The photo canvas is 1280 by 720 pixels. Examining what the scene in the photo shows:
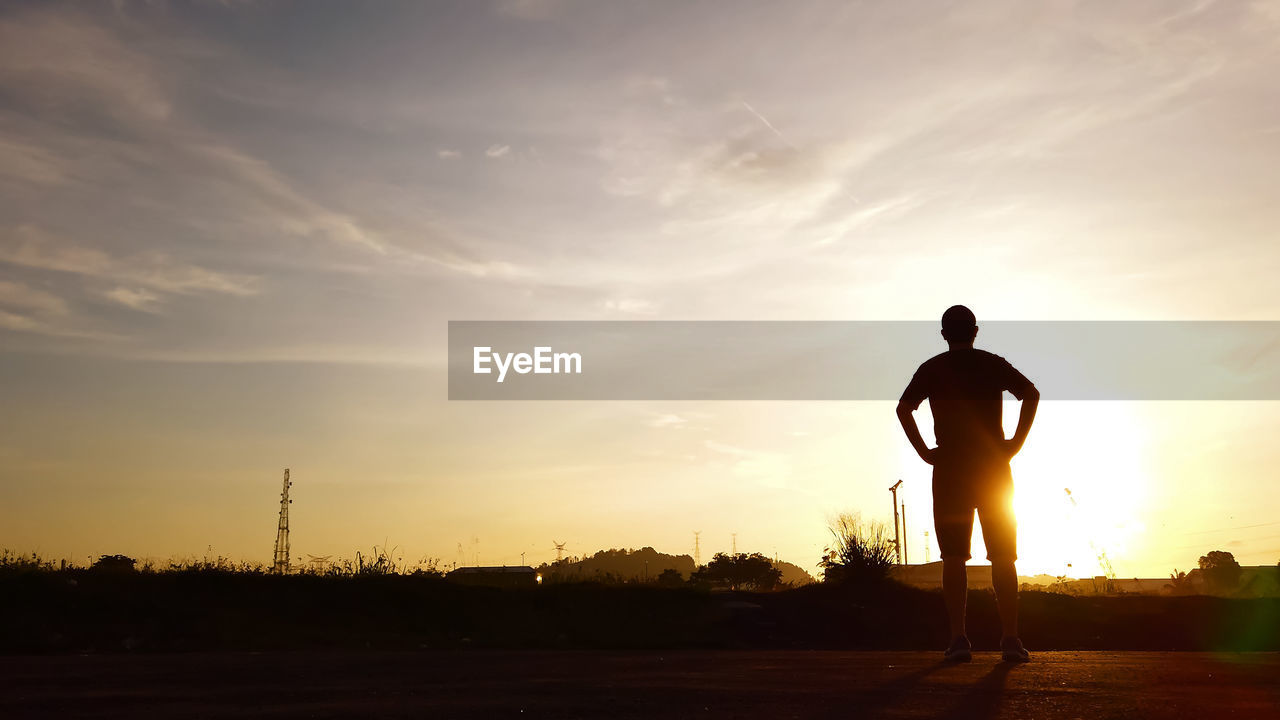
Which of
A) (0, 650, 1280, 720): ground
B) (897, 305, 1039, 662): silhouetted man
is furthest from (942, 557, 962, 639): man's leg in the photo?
(0, 650, 1280, 720): ground

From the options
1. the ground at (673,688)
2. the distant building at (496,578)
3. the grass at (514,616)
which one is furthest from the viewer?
the distant building at (496,578)

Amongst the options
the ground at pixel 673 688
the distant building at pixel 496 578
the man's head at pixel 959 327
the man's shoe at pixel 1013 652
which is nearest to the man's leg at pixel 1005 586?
the man's shoe at pixel 1013 652

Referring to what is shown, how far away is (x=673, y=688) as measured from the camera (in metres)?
5.24

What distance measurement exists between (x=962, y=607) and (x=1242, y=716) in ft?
10.5

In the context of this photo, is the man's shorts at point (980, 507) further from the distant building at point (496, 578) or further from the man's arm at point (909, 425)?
the distant building at point (496, 578)

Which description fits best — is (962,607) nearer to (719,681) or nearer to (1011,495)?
(1011,495)

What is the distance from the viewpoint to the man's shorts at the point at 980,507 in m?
7.20

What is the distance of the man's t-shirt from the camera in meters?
7.33

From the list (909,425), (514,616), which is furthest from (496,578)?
(909,425)

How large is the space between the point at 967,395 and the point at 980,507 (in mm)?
792

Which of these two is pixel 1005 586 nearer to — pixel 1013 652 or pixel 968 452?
pixel 1013 652

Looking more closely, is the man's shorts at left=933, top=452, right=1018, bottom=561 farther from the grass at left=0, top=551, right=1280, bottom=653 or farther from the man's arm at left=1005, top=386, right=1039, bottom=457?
the grass at left=0, top=551, right=1280, bottom=653

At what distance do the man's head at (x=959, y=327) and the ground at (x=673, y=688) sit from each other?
2.25 m

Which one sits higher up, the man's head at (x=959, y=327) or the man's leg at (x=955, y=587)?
the man's head at (x=959, y=327)
